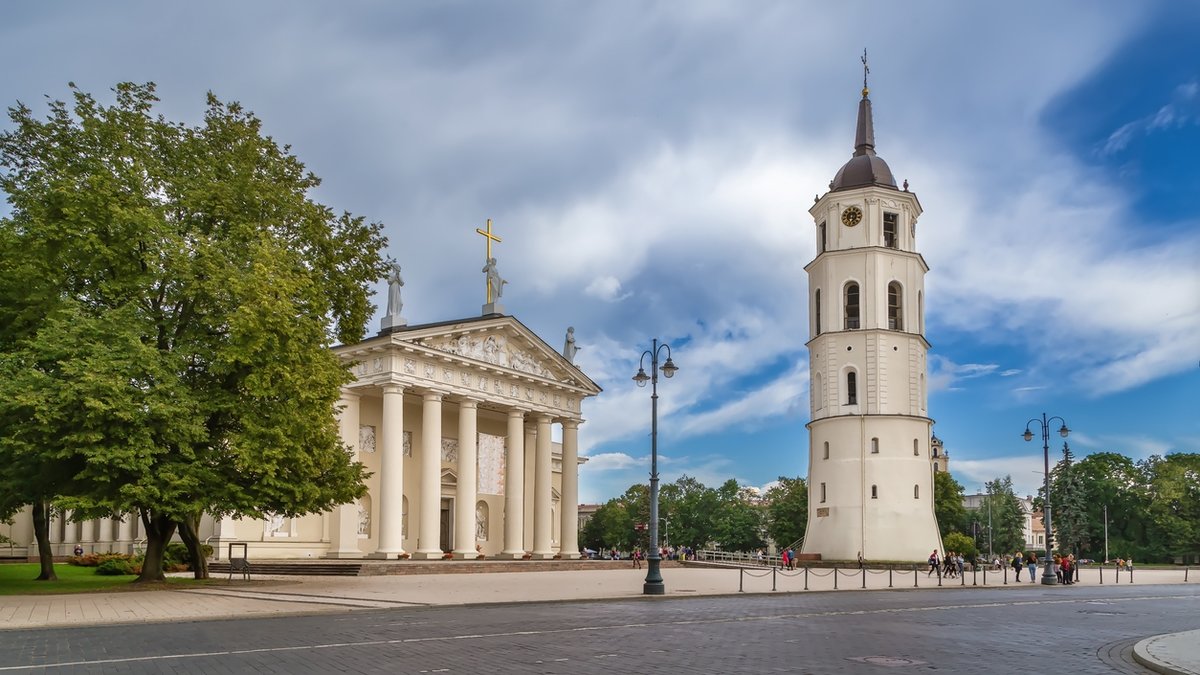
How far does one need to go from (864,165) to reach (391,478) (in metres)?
41.8

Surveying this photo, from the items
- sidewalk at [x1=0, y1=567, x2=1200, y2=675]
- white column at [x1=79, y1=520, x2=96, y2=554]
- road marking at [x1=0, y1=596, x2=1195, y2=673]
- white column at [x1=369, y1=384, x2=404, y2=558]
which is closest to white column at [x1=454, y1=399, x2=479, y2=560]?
white column at [x1=369, y1=384, x2=404, y2=558]

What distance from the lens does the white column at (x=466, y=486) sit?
2030 inches

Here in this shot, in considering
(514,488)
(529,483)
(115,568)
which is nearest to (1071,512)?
(529,483)

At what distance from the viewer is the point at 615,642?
16125mm

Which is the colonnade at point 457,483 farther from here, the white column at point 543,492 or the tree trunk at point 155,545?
the tree trunk at point 155,545

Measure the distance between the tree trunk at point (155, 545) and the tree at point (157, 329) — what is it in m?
0.06

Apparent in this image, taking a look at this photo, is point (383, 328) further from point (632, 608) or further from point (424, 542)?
point (632, 608)

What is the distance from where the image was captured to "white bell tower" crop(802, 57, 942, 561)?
220 ft

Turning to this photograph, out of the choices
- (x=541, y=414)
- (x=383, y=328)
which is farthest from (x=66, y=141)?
(x=541, y=414)

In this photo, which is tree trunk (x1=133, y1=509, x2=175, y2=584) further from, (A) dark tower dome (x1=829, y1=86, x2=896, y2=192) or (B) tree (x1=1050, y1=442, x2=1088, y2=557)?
(B) tree (x1=1050, y1=442, x2=1088, y2=557)

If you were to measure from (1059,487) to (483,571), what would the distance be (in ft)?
279

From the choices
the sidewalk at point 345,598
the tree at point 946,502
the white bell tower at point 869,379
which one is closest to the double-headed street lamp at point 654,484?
the sidewalk at point 345,598

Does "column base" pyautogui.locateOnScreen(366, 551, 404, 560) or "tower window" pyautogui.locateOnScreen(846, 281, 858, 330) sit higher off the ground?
"tower window" pyautogui.locateOnScreen(846, 281, 858, 330)

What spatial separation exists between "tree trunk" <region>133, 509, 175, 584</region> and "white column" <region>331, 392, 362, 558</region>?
12348 millimetres
